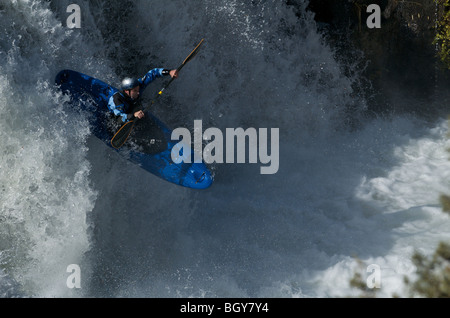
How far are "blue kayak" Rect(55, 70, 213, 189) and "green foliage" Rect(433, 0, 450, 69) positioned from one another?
5.16 m

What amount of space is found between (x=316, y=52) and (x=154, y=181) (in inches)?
152

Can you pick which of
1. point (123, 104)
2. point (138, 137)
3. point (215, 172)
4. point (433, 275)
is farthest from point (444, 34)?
point (123, 104)

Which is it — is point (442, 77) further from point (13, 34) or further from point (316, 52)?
point (13, 34)

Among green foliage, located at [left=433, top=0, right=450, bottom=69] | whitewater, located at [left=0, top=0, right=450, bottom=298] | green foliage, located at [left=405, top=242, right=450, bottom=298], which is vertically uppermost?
green foliage, located at [left=433, top=0, right=450, bottom=69]

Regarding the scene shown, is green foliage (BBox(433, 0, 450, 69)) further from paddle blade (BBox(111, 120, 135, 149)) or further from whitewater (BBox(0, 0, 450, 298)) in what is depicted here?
paddle blade (BBox(111, 120, 135, 149))

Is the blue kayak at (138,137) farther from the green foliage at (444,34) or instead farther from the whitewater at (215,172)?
the green foliage at (444,34)

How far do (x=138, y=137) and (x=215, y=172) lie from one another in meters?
1.48

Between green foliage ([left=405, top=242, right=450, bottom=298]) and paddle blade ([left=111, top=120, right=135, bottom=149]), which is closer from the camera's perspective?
green foliage ([left=405, top=242, right=450, bottom=298])

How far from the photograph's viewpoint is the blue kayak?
5.95 meters

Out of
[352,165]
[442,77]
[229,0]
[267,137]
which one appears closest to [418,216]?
[352,165]

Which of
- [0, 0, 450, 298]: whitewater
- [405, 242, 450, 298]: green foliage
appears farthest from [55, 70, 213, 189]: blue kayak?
[405, 242, 450, 298]: green foliage

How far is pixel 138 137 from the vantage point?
604cm

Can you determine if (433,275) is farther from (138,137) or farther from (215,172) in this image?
(138,137)

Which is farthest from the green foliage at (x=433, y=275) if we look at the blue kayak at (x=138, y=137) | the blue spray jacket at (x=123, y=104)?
the blue spray jacket at (x=123, y=104)
